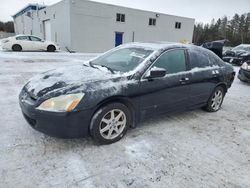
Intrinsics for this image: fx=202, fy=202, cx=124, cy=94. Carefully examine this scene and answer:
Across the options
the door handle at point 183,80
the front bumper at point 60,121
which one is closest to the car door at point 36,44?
the front bumper at point 60,121

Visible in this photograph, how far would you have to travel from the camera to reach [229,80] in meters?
4.58

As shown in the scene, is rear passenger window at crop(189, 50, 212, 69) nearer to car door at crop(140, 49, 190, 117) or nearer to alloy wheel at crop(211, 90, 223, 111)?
car door at crop(140, 49, 190, 117)

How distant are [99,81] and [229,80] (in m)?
3.29

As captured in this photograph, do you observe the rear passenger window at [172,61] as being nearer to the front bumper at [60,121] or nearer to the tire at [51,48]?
the front bumper at [60,121]

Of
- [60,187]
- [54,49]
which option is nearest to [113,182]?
[60,187]

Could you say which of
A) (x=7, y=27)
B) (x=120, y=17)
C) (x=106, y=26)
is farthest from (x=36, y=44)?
(x=7, y=27)

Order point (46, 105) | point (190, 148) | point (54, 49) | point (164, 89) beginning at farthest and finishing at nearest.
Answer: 1. point (54, 49)
2. point (164, 89)
3. point (190, 148)
4. point (46, 105)

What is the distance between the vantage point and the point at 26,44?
1523cm

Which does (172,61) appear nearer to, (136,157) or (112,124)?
(112,124)

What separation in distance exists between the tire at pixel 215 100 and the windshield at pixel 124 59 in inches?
75.9

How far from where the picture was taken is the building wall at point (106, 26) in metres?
17.9

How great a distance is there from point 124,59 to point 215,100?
2.31 m

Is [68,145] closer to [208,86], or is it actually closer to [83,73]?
[83,73]

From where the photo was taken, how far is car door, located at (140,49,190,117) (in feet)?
10.2
